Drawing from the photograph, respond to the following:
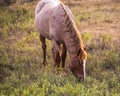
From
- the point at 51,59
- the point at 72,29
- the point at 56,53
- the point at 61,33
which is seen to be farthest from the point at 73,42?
the point at 51,59

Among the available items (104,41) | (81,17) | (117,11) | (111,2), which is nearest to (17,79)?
(104,41)

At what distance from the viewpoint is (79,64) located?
689 cm

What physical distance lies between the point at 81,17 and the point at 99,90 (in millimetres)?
8504

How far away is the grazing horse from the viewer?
6956 mm

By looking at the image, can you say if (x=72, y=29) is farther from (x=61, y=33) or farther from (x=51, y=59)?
(x=51, y=59)

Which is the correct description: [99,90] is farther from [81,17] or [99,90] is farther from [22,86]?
[81,17]

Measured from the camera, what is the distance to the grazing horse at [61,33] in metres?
6.96

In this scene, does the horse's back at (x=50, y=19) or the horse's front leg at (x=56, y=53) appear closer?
the horse's back at (x=50, y=19)

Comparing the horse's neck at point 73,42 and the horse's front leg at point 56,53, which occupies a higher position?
the horse's neck at point 73,42

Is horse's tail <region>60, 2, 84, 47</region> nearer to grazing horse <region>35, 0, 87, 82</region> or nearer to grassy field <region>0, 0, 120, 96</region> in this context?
grazing horse <region>35, 0, 87, 82</region>

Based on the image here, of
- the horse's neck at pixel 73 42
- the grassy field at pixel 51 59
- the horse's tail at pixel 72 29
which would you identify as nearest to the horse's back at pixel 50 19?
the horse's tail at pixel 72 29

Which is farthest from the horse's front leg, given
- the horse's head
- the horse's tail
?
the horse's head

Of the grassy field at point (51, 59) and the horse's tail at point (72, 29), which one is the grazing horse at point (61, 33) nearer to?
the horse's tail at point (72, 29)

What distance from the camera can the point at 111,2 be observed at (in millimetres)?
18016
